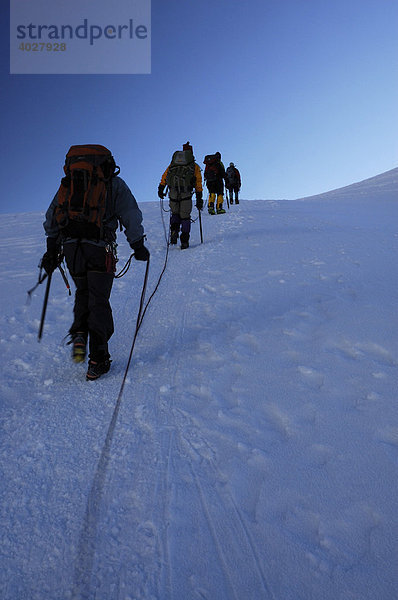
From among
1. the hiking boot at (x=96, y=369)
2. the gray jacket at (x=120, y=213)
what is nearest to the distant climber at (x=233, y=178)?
Result: the gray jacket at (x=120, y=213)

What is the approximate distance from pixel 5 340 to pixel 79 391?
5.34 feet

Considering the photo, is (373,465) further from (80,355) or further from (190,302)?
(190,302)

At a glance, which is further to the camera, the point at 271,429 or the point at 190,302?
the point at 190,302

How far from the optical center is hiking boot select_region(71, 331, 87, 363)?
10.6ft

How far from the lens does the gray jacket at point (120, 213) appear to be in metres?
3.11

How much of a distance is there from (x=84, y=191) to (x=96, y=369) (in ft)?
5.23

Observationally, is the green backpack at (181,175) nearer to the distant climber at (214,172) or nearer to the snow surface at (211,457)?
the snow surface at (211,457)

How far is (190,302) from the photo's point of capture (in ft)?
16.0

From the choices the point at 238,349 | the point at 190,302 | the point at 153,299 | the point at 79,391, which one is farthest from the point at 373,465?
the point at 153,299

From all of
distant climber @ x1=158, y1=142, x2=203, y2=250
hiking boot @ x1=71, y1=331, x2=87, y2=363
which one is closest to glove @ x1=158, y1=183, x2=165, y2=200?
distant climber @ x1=158, y1=142, x2=203, y2=250

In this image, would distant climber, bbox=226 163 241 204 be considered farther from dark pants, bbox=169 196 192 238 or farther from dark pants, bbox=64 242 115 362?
dark pants, bbox=64 242 115 362

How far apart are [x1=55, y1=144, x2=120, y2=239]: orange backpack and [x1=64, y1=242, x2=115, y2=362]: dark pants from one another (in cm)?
15

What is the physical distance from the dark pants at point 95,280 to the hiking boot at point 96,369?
0.04 metres

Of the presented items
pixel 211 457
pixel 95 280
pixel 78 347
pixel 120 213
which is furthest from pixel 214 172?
pixel 211 457
